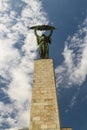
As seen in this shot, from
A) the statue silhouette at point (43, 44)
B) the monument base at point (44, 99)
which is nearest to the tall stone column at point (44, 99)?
the monument base at point (44, 99)

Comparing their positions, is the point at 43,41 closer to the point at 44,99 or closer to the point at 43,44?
the point at 43,44

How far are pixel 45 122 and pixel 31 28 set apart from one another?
7.49m

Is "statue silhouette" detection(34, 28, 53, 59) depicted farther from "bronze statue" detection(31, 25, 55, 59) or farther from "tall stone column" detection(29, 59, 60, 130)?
"tall stone column" detection(29, 59, 60, 130)

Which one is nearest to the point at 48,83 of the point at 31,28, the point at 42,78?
the point at 42,78

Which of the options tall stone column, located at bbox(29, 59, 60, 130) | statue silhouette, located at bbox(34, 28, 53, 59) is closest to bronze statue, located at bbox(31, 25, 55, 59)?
statue silhouette, located at bbox(34, 28, 53, 59)

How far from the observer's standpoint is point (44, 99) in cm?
Answer: 2497

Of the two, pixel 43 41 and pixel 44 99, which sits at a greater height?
pixel 43 41

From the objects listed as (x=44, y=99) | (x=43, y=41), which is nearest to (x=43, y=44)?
(x=43, y=41)

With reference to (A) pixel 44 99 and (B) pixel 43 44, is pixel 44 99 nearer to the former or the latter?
(A) pixel 44 99

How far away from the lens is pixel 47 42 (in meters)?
27.7

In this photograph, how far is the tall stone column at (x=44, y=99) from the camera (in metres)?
24.1

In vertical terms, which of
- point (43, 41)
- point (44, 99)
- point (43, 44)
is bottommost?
point (44, 99)

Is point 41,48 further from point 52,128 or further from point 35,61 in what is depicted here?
point 52,128

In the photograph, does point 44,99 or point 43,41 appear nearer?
point 44,99
